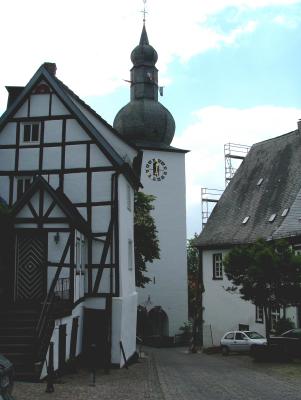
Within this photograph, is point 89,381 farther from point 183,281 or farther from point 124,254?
point 183,281

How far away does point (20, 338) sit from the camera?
14484mm

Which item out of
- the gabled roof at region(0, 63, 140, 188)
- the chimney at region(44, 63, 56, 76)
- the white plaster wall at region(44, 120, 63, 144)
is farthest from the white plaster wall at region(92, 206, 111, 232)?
the chimney at region(44, 63, 56, 76)

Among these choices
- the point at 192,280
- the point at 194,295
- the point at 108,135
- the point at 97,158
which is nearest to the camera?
the point at 97,158

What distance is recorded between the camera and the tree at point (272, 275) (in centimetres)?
2077

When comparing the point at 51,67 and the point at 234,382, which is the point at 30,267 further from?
the point at 51,67

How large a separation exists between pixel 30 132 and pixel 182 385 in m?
10.7

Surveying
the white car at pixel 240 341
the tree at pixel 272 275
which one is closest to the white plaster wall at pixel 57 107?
the tree at pixel 272 275

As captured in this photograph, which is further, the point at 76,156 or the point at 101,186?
the point at 76,156

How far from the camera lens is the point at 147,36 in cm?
4991

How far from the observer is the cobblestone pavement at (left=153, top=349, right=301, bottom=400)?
13328 mm

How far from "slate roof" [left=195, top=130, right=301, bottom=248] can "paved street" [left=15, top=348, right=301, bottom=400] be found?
31.2ft

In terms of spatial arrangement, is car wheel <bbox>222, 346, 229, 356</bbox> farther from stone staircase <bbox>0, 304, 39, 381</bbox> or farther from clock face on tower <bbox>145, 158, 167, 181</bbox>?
clock face on tower <bbox>145, 158, 167, 181</bbox>

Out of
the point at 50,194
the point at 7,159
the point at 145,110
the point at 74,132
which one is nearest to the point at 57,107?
the point at 74,132

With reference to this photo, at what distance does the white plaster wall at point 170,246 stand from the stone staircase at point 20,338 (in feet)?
93.8
